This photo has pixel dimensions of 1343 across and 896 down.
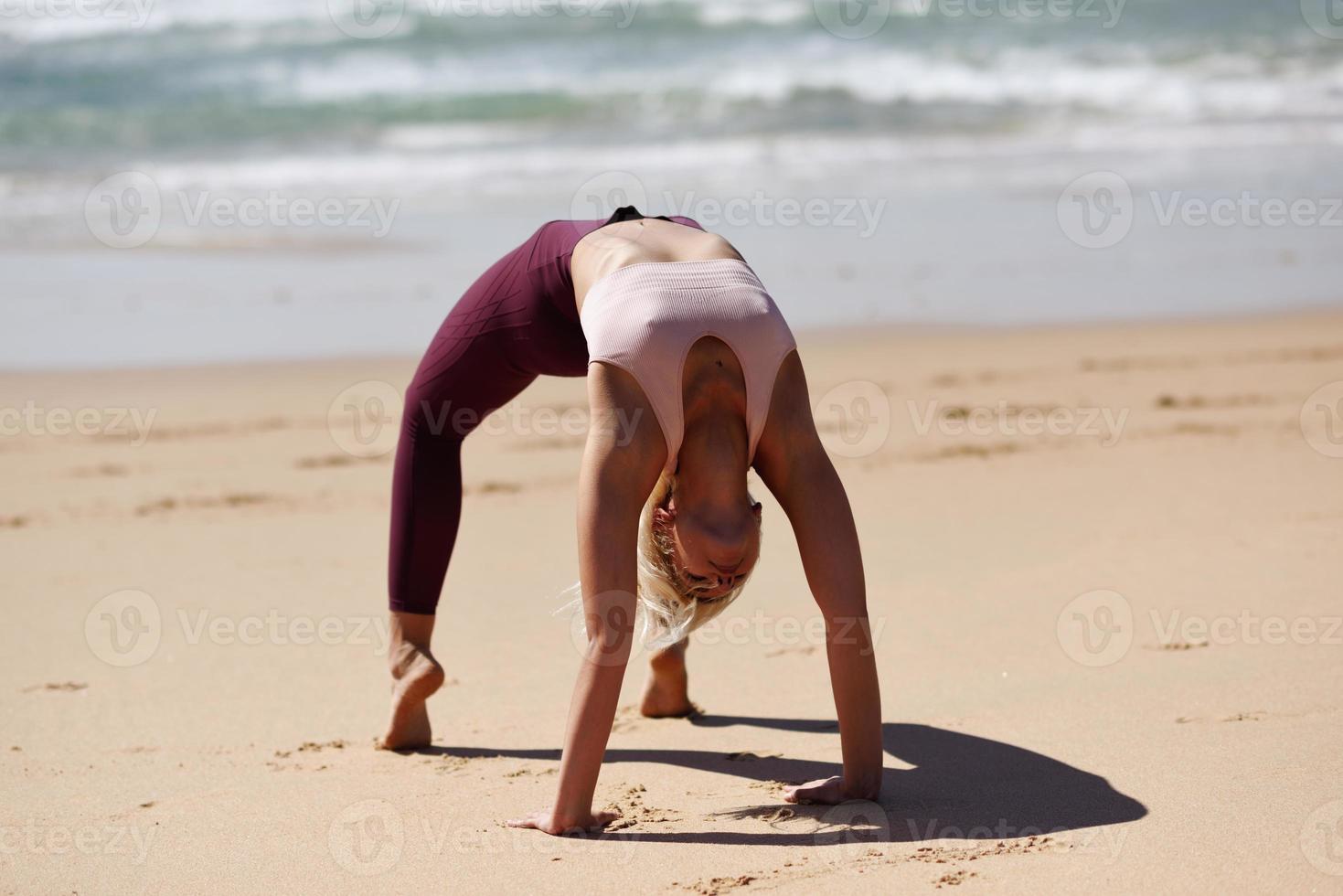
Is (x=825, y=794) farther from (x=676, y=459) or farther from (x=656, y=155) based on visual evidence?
(x=656, y=155)

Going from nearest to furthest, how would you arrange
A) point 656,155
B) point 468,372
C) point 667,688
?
point 468,372 → point 667,688 → point 656,155

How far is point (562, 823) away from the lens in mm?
2863

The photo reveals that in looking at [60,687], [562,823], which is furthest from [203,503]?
[562,823]

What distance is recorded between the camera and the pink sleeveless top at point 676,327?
2.84m

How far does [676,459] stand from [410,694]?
3.46ft

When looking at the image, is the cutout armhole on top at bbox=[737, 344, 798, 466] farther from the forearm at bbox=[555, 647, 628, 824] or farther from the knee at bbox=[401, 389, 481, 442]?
the knee at bbox=[401, 389, 481, 442]

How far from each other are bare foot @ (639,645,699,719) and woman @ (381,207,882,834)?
1.35 ft

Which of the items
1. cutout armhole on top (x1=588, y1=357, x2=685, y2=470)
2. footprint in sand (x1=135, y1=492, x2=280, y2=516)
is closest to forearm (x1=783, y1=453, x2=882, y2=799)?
cutout armhole on top (x1=588, y1=357, x2=685, y2=470)

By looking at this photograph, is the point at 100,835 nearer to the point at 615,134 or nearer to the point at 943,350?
the point at 943,350

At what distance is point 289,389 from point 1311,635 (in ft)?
17.9

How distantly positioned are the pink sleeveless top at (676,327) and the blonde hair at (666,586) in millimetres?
122

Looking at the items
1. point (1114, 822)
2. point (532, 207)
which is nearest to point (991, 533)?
point (1114, 822)

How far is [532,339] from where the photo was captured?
333cm

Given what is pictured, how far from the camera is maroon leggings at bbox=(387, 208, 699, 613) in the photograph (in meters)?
3.29
